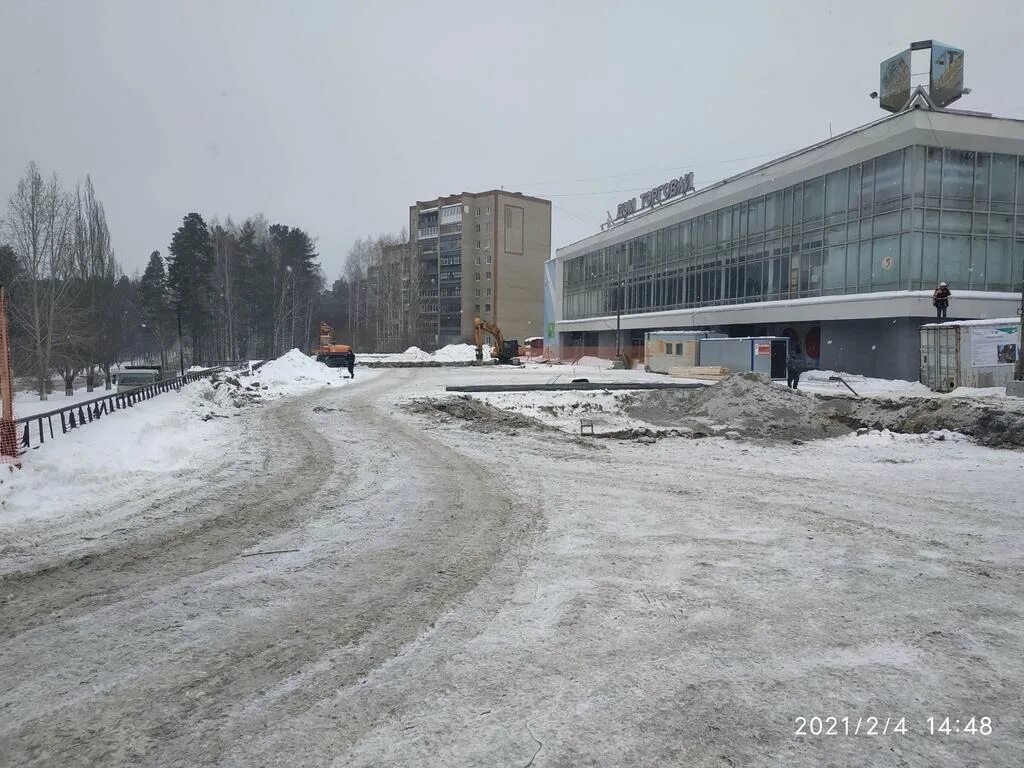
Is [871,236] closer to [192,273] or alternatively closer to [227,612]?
[227,612]

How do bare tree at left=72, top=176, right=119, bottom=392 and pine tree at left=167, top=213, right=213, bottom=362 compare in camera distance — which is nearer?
bare tree at left=72, top=176, right=119, bottom=392

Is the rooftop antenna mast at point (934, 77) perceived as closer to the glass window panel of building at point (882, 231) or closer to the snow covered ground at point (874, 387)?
the glass window panel of building at point (882, 231)

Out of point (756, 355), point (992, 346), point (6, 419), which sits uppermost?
point (992, 346)

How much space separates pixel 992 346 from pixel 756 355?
38.3 ft

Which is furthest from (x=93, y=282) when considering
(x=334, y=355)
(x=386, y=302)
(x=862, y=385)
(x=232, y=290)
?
(x=862, y=385)

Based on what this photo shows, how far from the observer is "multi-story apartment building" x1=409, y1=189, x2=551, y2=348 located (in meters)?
95.8

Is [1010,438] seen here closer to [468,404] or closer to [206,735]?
[468,404]

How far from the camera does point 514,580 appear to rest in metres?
5.29

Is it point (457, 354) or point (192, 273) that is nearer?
point (192, 273)

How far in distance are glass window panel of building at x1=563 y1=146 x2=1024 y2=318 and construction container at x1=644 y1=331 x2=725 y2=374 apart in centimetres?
792

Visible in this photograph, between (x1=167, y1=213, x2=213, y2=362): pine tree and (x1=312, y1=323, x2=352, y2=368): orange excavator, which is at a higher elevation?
(x1=167, y1=213, x2=213, y2=362): pine tree

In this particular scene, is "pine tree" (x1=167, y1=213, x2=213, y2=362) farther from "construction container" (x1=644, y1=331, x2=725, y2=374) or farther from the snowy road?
the snowy road

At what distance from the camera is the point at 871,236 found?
37281 mm

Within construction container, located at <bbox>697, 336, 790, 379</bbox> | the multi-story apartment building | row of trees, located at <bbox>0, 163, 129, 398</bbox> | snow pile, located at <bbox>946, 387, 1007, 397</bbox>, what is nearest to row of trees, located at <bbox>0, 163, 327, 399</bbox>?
row of trees, located at <bbox>0, 163, 129, 398</bbox>
